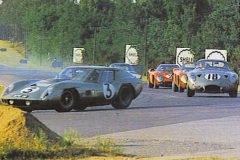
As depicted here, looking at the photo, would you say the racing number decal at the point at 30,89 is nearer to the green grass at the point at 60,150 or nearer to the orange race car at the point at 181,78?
the green grass at the point at 60,150

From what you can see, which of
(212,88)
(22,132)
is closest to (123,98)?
(212,88)

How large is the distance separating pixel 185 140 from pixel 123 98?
871cm

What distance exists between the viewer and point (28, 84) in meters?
20.8

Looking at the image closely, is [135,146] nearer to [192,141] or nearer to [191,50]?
[192,141]

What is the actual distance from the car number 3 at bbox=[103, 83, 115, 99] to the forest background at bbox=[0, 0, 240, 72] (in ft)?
130

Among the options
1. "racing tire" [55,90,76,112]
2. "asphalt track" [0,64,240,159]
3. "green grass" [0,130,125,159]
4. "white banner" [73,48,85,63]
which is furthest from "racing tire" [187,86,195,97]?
"white banner" [73,48,85,63]

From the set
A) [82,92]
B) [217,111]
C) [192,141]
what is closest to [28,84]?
[82,92]

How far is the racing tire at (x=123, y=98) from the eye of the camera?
22812 millimetres

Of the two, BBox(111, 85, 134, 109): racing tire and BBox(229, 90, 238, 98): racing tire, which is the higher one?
BBox(111, 85, 134, 109): racing tire

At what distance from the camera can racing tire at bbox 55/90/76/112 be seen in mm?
20703

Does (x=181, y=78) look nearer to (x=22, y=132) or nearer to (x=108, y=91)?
(x=108, y=91)

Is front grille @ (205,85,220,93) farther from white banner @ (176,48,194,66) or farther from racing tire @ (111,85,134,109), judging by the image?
white banner @ (176,48,194,66)

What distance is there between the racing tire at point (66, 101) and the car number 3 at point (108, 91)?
1.22 metres

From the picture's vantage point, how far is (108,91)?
22.2 m
